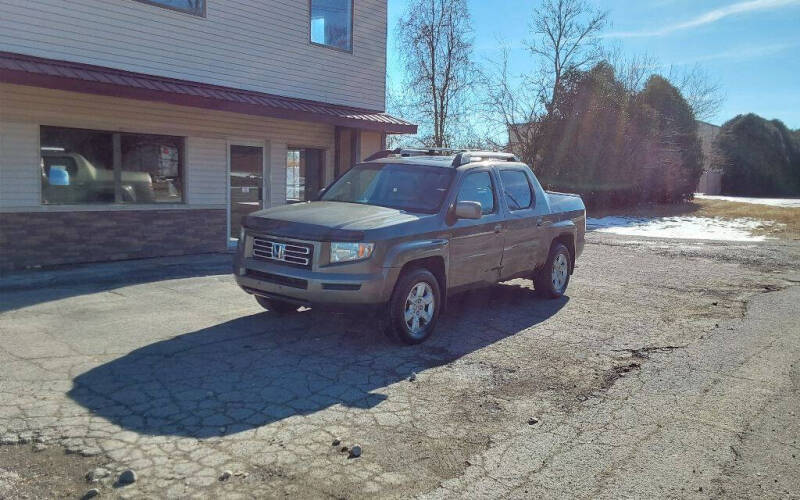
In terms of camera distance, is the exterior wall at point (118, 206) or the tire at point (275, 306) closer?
the tire at point (275, 306)

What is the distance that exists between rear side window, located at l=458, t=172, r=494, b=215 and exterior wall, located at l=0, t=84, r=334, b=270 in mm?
6694

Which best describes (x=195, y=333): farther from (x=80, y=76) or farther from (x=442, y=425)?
(x=80, y=76)

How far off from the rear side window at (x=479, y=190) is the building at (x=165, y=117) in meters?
5.57

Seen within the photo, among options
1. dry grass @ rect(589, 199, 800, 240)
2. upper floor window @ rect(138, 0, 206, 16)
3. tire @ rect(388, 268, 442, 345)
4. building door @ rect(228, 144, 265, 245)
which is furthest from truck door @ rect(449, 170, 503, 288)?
dry grass @ rect(589, 199, 800, 240)

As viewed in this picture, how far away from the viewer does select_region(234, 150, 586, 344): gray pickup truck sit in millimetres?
5828

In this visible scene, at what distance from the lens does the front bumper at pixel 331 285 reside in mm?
5762

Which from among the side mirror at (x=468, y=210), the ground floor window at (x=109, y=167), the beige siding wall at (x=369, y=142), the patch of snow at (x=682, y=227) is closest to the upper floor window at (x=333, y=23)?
the beige siding wall at (x=369, y=142)

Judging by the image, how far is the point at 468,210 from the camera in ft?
21.3

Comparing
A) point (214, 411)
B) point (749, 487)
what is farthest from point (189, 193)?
point (749, 487)

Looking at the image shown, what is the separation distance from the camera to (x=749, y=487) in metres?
3.61

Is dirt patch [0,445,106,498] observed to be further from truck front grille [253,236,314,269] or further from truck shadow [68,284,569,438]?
truck front grille [253,236,314,269]

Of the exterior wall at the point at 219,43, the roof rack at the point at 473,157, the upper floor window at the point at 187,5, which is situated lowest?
the roof rack at the point at 473,157

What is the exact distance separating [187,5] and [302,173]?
178 inches

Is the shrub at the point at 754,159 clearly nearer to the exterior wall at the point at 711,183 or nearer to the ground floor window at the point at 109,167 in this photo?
the exterior wall at the point at 711,183
